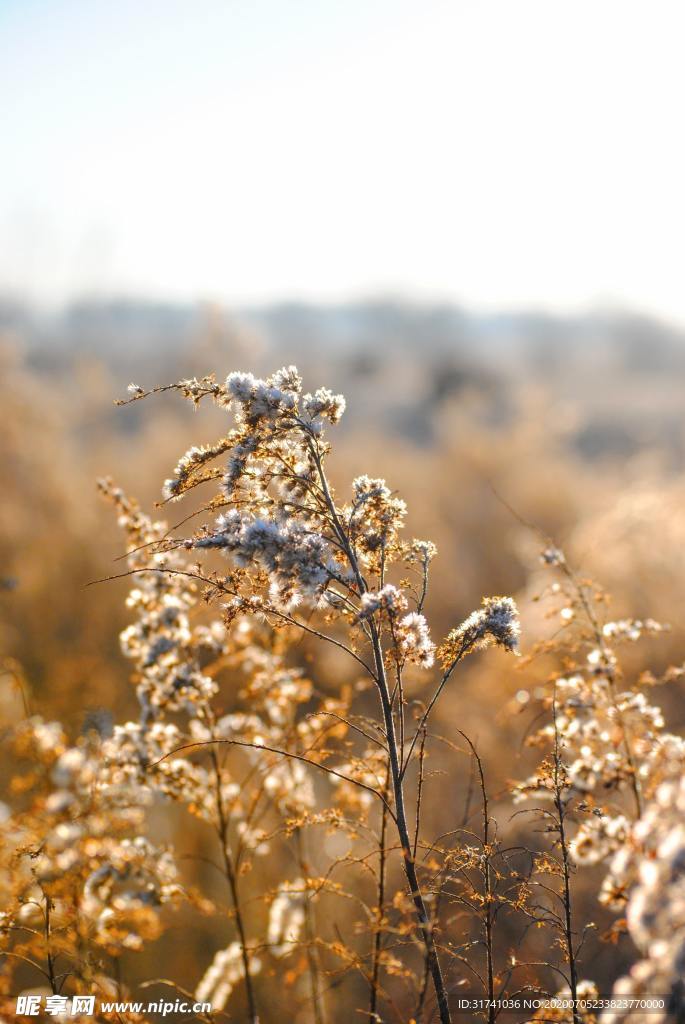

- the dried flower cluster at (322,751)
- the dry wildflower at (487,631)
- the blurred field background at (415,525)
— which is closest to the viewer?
the dried flower cluster at (322,751)

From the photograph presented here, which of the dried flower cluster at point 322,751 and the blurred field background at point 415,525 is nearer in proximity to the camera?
the dried flower cluster at point 322,751

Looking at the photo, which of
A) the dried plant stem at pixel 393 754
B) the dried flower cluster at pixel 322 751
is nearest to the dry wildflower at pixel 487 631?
the dried flower cluster at pixel 322 751

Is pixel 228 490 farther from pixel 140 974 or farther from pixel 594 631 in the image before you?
pixel 140 974

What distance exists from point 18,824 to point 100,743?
514 mm

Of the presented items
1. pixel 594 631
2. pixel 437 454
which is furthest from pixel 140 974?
pixel 437 454

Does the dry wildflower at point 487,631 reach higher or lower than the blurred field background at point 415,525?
lower

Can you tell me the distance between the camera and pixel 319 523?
2.38m

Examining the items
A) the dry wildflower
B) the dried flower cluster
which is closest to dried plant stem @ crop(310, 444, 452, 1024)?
the dried flower cluster

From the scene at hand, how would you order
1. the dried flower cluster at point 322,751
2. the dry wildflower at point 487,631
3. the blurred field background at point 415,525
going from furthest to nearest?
the blurred field background at point 415,525
the dry wildflower at point 487,631
the dried flower cluster at point 322,751

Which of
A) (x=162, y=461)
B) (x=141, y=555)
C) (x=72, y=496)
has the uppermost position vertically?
(x=162, y=461)

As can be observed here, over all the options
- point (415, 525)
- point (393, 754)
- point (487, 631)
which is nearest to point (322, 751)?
point (393, 754)

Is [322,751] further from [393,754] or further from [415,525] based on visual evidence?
[415,525]

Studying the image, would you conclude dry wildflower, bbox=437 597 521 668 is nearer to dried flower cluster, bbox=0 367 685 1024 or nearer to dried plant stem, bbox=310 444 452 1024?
dried flower cluster, bbox=0 367 685 1024

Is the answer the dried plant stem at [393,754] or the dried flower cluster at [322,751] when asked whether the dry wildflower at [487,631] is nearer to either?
the dried flower cluster at [322,751]
